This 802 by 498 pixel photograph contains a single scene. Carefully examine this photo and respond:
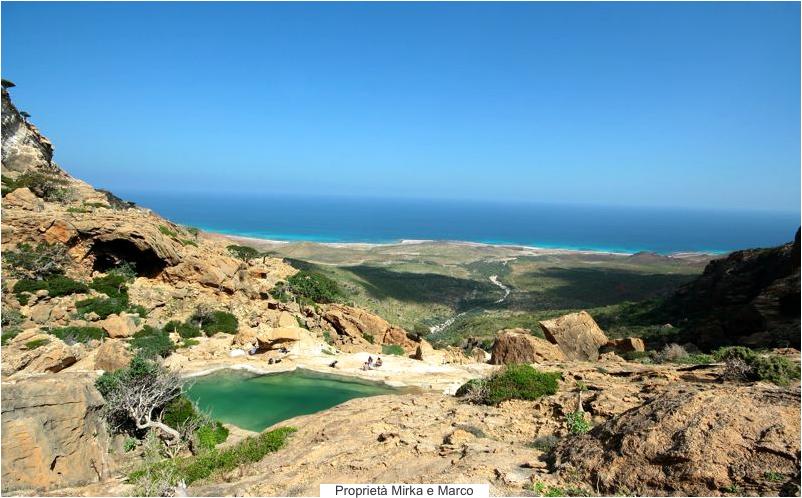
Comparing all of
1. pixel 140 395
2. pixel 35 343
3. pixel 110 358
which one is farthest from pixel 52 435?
pixel 35 343

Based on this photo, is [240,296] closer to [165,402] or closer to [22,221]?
[22,221]

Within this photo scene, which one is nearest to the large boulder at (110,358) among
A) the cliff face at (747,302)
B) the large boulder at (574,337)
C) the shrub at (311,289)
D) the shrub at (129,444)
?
the shrub at (129,444)

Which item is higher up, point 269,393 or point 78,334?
point 78,334

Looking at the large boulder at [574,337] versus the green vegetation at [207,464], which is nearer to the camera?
the green vegetation at [207,464]

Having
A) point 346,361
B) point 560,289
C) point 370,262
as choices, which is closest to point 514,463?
point 346,361

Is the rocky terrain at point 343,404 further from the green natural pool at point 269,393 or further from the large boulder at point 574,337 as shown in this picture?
the green natural pool at point 269,393
